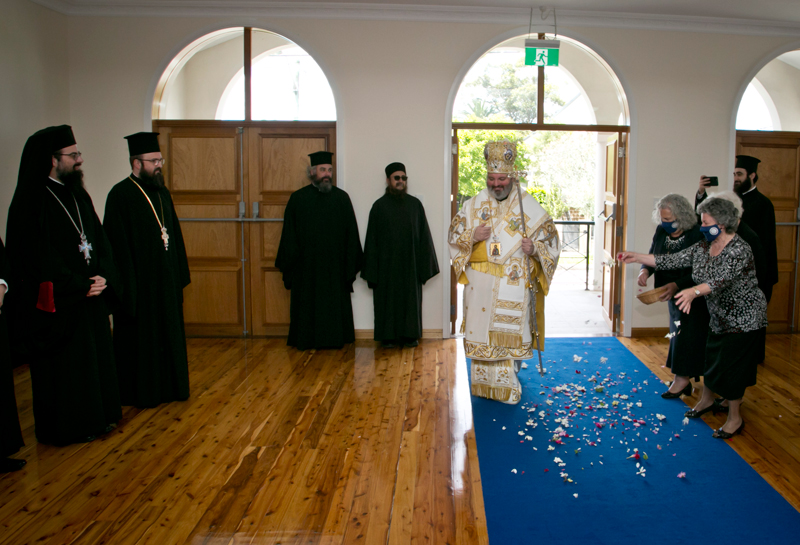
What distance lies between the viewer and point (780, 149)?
20.4 ft

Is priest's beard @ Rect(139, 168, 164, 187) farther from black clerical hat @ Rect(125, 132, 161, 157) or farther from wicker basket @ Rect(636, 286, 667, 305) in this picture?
wicker basket @ Rect(636, 286, 667, 305)

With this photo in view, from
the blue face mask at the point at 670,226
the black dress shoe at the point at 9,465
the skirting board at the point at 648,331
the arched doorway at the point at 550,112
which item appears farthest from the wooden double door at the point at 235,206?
the skirting board at the point at 648,331

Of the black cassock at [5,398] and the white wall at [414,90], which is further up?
the white wall at [414,90]

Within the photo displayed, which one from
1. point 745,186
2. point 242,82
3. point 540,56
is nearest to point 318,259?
Answer: point 242,82

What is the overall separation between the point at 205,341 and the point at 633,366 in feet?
12.9

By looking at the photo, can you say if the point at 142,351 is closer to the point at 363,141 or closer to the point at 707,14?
the point at 363,141

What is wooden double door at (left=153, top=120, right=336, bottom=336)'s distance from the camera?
592 centimetres

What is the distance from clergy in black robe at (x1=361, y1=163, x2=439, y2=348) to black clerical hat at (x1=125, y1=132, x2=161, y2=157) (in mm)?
2181

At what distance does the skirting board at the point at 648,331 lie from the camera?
6.12m

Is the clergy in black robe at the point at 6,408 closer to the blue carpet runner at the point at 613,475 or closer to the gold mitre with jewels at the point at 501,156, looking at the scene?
the blue carpet runner at the point at 613,475

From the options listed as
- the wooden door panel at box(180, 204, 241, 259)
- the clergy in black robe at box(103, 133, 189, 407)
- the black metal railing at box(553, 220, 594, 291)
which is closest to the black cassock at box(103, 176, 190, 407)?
the clergy in black robe at box(103, 133, 189, 407)

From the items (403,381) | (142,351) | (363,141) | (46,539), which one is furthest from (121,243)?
(363,141)

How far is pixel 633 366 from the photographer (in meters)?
5.04

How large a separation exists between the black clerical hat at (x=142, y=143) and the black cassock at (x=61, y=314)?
0.51 meters
